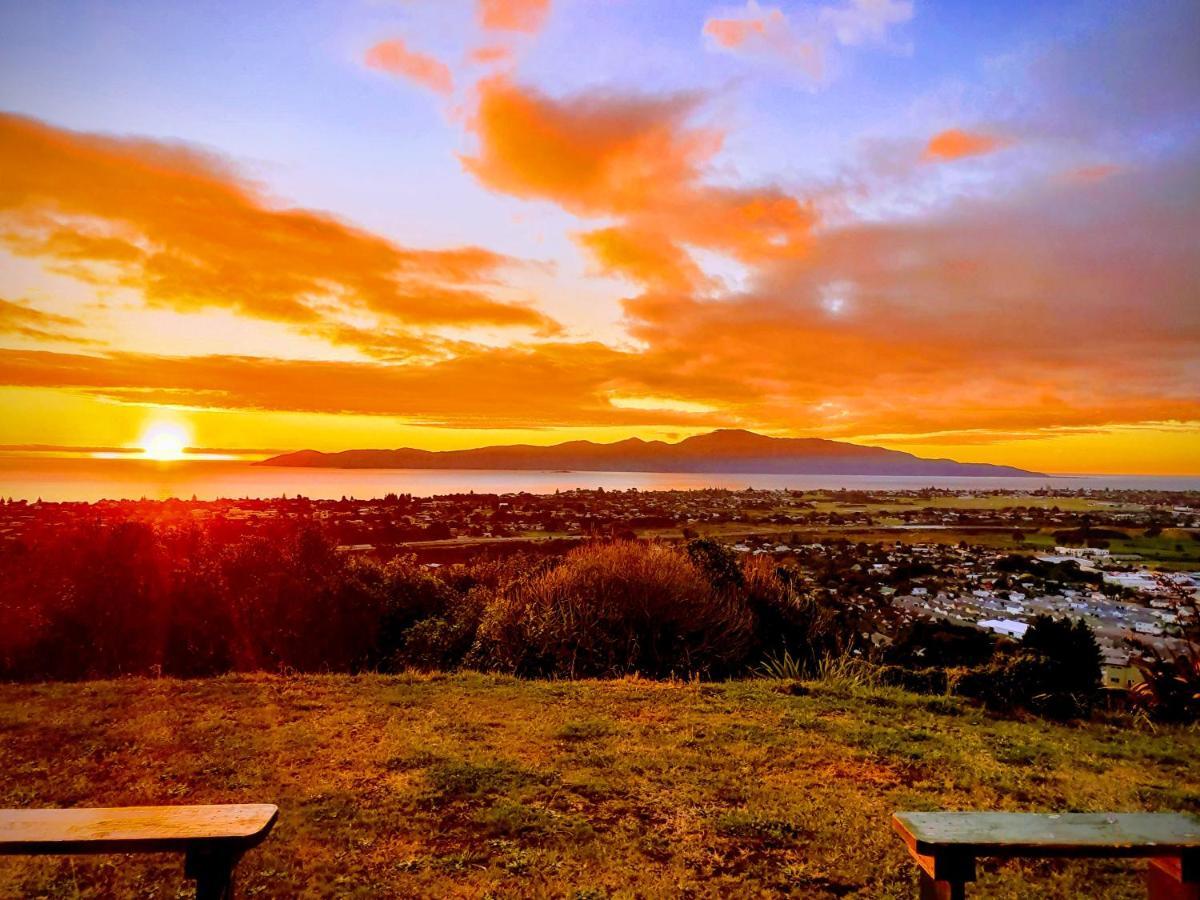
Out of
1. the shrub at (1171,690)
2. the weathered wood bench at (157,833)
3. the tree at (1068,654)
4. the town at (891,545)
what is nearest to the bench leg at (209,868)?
the weathered wood bench at (157,833)

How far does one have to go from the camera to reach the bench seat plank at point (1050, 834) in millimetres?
A: 2922

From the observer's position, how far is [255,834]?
9.92 ft

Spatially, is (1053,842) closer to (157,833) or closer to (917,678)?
(157,833)

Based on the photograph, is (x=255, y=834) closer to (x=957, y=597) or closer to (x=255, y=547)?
(x=255, y=547)

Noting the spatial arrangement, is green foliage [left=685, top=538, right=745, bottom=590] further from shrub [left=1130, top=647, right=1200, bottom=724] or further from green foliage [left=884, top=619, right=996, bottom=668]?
shrub [left=1130, top=647, right=1200, bottom=724]

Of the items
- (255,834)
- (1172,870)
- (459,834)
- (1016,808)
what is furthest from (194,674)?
(1172,870)

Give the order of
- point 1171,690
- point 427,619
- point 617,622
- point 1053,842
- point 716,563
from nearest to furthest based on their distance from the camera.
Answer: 1. point 1053,842
2. point 1171,690
3. point 617,622
4. point 427,619
5. point 716,563

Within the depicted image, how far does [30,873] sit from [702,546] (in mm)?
11341

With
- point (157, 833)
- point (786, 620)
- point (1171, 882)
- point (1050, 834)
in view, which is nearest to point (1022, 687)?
point (786, 620)

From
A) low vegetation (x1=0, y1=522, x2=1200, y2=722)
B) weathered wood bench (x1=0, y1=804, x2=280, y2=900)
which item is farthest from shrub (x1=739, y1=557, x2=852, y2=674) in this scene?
weathered wood bench (x1=0, y1=804, x2=280, y2=900)

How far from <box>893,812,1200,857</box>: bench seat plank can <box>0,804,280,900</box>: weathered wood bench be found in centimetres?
281

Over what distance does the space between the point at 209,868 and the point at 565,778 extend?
3248 millimetres

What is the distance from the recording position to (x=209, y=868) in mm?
3072

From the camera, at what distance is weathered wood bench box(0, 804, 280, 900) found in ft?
9.45
